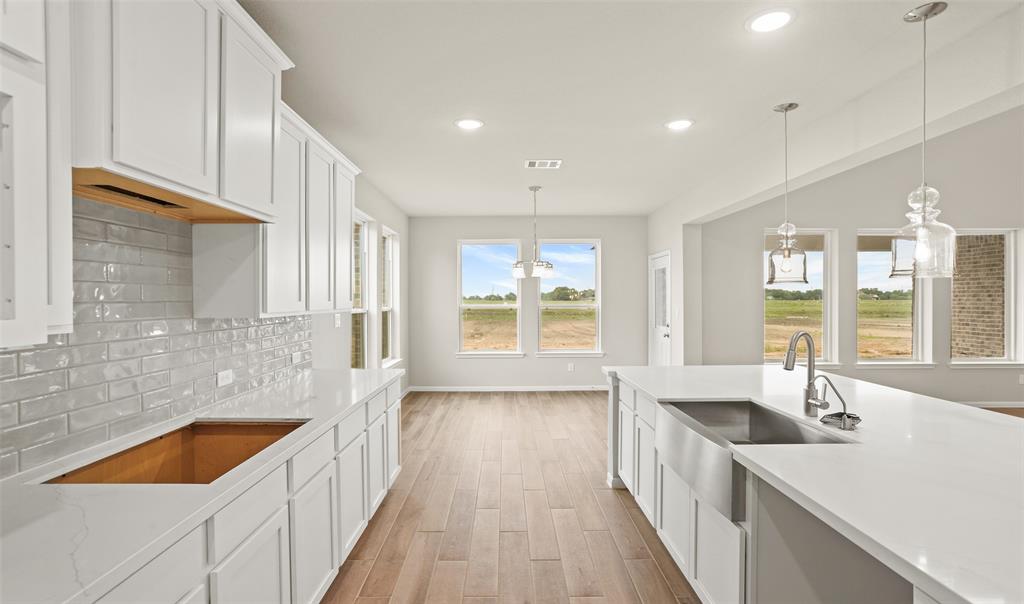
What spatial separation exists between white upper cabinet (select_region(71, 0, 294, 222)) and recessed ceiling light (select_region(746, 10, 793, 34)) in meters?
2.10

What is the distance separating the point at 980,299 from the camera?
20.1 feet

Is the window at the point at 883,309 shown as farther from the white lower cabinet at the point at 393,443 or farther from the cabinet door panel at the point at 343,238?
the cabinet door panel at the point at 343,238

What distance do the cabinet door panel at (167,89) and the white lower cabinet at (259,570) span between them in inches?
45.4

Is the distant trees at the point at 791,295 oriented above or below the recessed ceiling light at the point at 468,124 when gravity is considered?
below

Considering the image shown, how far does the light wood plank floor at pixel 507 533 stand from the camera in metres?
2.34

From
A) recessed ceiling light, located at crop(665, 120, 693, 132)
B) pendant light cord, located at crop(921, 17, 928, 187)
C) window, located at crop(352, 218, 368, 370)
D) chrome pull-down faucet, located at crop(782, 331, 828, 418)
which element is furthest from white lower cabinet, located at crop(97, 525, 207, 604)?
window, located at crop(352, 218, 368, 370)

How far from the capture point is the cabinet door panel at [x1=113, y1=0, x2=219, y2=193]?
50.8 inches

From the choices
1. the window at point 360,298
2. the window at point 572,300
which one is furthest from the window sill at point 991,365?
the window at point 360,298

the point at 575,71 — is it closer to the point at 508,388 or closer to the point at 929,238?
the point at 929,238

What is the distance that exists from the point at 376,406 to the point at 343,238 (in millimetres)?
1197

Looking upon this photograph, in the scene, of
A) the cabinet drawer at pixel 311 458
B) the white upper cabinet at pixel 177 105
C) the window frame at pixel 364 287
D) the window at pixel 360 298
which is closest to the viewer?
the white upper cabinet at pixel 177 105

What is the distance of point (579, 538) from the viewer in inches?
112

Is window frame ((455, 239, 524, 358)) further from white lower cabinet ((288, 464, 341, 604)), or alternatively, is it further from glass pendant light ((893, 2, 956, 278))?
glass pendant light ((893, 2, 956, 278))

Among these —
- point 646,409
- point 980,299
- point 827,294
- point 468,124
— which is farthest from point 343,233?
point 980,299
